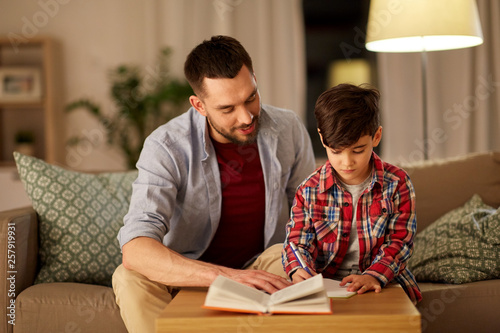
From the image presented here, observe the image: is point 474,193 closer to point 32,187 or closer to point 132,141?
point 32,187

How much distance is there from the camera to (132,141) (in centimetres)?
462

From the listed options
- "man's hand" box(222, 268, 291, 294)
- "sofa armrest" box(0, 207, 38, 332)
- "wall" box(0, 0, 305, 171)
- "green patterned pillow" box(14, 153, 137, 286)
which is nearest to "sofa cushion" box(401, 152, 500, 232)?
"man's hand" box(222, 268, 291, 294)

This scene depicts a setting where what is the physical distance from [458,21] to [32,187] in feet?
6.32

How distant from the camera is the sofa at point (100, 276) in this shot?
6.27 feet

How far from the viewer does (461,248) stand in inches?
80.4

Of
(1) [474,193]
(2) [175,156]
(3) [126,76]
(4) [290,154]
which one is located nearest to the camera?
(2) [175,156]

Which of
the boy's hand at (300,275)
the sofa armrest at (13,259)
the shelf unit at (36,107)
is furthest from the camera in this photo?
the shelf unit at (36,107)

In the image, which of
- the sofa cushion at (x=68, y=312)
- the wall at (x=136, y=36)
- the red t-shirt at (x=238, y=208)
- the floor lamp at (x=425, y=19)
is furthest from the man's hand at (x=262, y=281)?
the wall at (x=136, y=36)

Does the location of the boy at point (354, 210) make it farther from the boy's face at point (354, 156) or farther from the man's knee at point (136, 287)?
the man's knee at point (136, 287)

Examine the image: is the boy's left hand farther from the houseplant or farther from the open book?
the houseplant

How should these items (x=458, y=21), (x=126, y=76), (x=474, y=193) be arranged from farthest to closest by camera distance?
1. (x=126, y=76)
2. (x=458, y=21)
3. (x=474, y=193)

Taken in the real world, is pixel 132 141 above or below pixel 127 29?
below

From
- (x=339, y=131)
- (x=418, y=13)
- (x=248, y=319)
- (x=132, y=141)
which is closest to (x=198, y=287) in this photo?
(x=248, y=319)

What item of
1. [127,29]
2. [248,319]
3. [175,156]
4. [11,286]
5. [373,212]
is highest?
[127,29]
